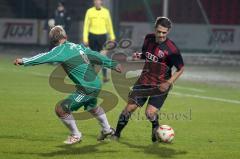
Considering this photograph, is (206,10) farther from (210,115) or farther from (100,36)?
(210,115)

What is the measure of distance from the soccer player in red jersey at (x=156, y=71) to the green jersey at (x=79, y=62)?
1.76 feet

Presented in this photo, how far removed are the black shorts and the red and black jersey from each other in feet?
0.29

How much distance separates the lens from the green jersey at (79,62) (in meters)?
10.1

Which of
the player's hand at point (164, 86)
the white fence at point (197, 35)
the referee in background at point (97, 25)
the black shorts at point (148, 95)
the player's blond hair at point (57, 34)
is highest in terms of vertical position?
the player's blond hair at point (57, 34)

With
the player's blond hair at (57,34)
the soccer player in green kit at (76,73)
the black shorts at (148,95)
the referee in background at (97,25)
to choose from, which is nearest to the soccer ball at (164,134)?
the black shorts at (148,95)

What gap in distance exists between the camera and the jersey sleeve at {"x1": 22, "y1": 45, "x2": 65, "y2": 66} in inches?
388

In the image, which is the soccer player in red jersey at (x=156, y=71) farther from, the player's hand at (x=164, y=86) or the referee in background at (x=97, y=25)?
the referee in background at (x=97, y=25)

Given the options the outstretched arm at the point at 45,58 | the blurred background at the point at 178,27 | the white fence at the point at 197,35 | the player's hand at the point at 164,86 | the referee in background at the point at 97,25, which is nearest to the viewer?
the outstretched arm at the point at 45,58

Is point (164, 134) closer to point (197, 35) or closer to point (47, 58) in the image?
point (47, 58)

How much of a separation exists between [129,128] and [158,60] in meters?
2.31

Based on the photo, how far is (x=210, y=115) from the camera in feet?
47.3

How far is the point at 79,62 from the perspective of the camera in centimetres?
1038

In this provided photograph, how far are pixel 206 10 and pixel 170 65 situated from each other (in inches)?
777

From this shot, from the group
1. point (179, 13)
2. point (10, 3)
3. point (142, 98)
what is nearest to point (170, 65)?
point (142, 98)
